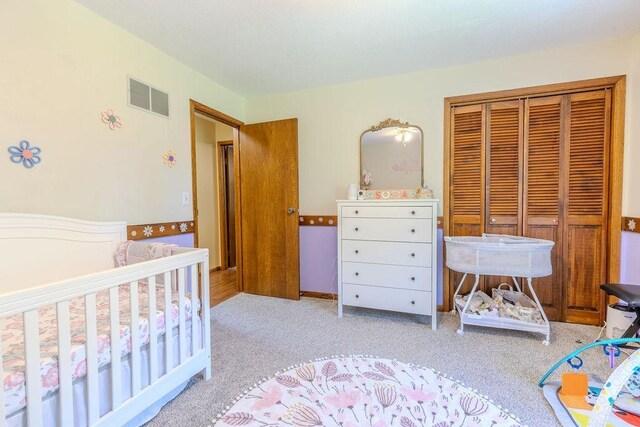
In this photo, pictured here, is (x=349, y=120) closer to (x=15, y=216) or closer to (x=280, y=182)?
(x=280, y=182)

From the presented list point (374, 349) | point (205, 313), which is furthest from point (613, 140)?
point (205, 313)

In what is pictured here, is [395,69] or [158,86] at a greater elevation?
[395,69]

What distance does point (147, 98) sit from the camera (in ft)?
7.14

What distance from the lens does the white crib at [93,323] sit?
0.95 meters

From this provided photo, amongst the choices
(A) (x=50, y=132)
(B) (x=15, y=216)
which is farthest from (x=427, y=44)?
(B) (x=15, y=216)

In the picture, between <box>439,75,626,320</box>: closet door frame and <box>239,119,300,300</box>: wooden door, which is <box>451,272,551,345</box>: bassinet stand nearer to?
<box>439,75,626,320</box>: closet door frame

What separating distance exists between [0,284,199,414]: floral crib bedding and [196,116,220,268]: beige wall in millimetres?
2627

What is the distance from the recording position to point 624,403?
4.61ft

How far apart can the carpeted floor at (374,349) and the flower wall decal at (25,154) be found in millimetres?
1498

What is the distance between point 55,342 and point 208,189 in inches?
130

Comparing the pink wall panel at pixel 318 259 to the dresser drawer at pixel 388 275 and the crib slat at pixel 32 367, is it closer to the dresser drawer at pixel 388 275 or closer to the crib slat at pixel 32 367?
the dresser drawer at pixel 388 275

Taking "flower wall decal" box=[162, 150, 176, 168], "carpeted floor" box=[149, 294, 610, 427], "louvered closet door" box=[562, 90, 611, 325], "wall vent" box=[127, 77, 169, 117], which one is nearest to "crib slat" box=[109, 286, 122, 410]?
"carpeted floor" box=[149, 294, 610, 427]

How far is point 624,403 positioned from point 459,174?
179 cm

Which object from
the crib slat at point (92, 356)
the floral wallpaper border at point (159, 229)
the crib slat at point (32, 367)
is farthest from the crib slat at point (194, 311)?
the floral wallpaper border at point (159, 229)
